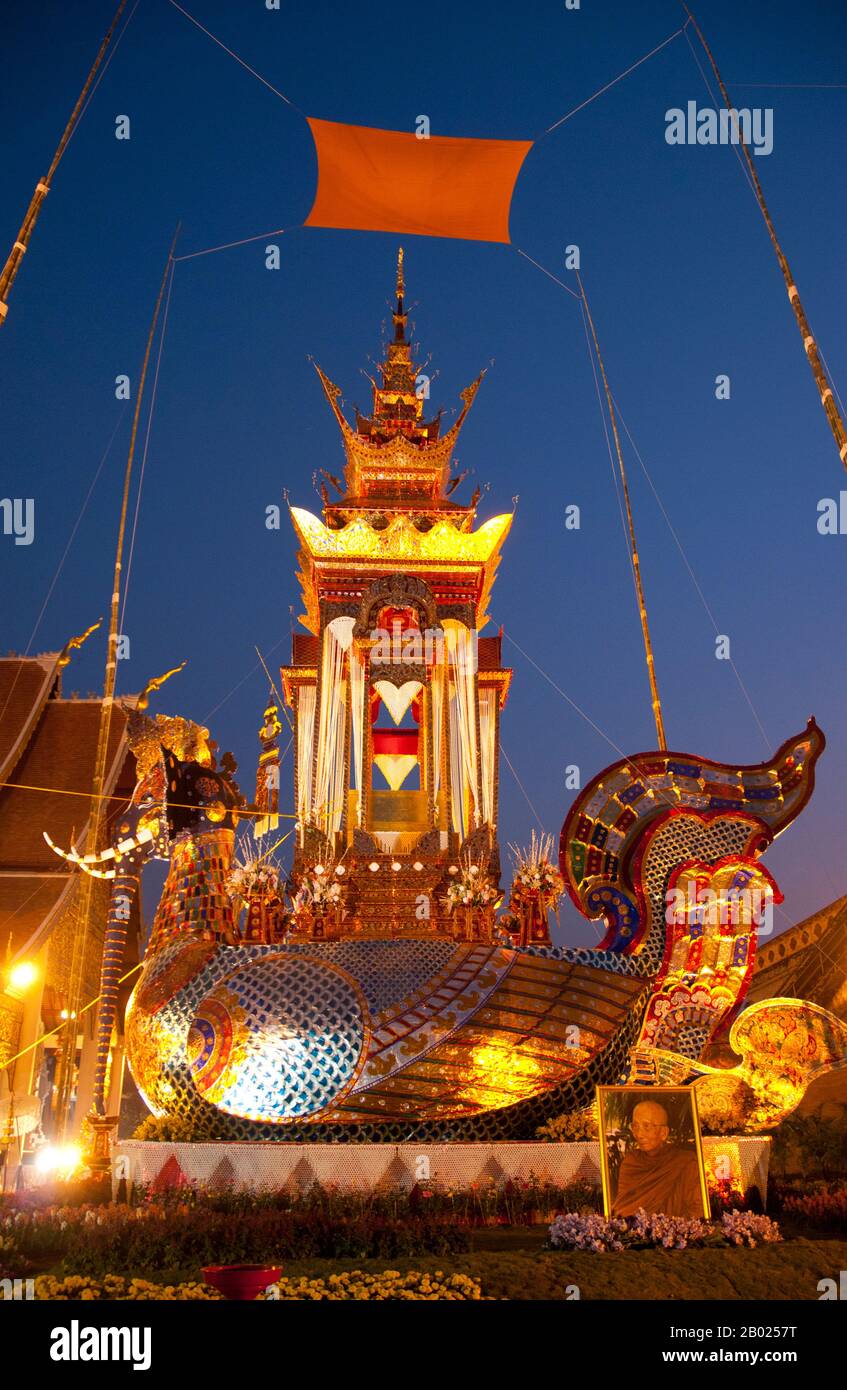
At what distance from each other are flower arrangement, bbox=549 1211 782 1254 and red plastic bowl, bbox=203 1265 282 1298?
2.71m

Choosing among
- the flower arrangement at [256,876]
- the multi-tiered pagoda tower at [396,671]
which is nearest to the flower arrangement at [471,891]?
the multi-tiered pagoda tower at [396,671]

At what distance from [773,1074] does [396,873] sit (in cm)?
653

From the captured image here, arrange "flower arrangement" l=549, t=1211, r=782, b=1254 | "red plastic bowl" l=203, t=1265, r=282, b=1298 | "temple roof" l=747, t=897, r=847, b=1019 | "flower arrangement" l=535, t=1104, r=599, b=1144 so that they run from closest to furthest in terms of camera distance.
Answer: "red plastic bowl" l=203, t=1265, r=282, b=1298 < "flower arrangement" l=549, t=1211, r=782, b=1254 < "flower arrangement" l=535, t=1104, r=599, b=1144 < "temple roof" l=747, t=897, r=847, b=1019

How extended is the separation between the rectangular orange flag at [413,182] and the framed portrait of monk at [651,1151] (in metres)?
12.0

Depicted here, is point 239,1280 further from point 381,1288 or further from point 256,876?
point 256,876

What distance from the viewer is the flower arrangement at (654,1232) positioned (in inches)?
288

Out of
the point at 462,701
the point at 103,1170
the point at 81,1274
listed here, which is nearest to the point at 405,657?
the point at 462,701

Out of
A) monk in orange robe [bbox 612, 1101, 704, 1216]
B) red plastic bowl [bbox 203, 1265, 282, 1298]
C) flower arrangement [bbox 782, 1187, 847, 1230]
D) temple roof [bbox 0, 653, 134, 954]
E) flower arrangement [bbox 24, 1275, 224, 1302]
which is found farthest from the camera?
temple roof [bbox 0, 653, 134, 954]

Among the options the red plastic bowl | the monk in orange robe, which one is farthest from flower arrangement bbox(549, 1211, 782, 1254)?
the red plastic bowl

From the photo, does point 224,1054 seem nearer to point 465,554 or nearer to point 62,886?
point 465,554

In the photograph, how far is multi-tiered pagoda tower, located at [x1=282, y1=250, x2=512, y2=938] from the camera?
1678 centimetres

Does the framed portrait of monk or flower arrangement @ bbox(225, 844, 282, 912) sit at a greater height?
flower arrangement @ bbox(225, 844, 282, 912)

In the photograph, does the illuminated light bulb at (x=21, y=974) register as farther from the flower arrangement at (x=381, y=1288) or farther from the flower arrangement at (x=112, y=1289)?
the flower arrangement at (x=381, y=1288)

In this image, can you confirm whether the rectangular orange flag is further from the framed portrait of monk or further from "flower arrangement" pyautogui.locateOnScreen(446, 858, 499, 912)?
the framed portrait of monk
